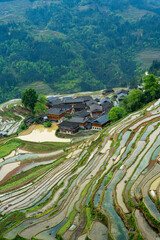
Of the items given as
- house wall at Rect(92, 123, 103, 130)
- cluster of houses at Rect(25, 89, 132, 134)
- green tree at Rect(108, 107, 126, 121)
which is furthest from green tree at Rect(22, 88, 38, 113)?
green tree at Rect(108, 107, 126, 121)

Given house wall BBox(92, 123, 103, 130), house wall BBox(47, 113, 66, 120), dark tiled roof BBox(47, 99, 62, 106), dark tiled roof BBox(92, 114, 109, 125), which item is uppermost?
dark tiled roof BBox(92, 114, 109, 125)

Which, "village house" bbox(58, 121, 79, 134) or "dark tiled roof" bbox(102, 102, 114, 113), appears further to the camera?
"dark tiled roof" bbox(102, 102, 114, 113)

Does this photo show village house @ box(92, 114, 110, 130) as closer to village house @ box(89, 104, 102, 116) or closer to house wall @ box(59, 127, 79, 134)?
house wall @ box(59, 127, 79, 134)

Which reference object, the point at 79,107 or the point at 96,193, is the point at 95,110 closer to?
the point at 79,107

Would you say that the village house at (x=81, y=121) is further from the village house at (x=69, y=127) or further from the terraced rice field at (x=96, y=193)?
the terraced rice field at (x=96, y=193)

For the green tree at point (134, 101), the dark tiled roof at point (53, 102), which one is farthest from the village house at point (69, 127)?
the dark tiled roof at point (53, 102)

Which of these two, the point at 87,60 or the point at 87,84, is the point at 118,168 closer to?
the point at 87,84

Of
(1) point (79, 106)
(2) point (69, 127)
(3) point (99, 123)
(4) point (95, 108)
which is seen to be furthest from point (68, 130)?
(1) point (79, 106)

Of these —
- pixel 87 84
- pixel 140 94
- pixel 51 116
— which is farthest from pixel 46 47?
pixel 140 94
